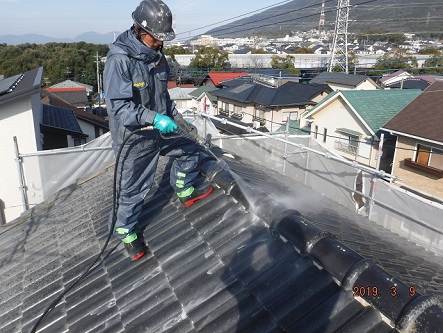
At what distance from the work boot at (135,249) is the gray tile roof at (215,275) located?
0.06 meters

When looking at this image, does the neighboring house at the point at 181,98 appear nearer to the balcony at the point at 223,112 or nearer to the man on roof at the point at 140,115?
the balcony at the point at 223,112

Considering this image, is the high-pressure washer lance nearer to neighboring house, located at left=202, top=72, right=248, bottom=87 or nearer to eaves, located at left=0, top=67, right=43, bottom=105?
eaves, located at left=0, top=67, right=43, bottom=105

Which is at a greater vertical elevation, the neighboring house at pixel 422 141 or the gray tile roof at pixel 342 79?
the gray tile roof at pixel 342 79

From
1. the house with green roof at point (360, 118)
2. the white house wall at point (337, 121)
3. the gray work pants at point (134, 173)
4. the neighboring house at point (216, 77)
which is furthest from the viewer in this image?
the neighboring house at point (216, 77)

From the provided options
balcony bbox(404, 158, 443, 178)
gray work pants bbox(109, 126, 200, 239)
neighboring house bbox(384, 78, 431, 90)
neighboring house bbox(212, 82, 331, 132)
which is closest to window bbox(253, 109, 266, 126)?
neighboring house bbox(212, 82, 331, 132)

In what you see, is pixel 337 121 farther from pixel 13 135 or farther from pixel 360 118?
pixel 13 135

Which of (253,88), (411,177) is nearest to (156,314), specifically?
(411,177)

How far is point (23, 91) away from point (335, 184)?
780cm

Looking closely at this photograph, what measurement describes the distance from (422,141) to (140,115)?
14.8 meters

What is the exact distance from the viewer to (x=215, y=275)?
2598 millimetres

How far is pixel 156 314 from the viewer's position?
8.02 feet

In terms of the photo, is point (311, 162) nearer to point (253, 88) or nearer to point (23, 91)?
point (23, 91)

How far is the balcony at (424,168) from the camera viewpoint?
1413 cm

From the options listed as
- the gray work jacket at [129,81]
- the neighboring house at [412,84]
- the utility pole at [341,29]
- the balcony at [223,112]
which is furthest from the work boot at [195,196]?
the neighboring house at [412,84]
